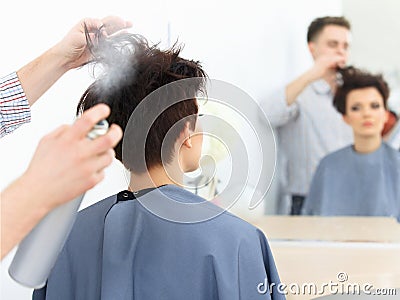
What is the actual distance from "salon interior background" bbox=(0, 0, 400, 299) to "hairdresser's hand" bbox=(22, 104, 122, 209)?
1.11 m

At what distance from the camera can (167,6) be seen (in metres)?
2.04

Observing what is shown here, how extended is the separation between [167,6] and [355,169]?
2.76 ft

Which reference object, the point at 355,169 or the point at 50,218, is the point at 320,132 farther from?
the point at 50,218

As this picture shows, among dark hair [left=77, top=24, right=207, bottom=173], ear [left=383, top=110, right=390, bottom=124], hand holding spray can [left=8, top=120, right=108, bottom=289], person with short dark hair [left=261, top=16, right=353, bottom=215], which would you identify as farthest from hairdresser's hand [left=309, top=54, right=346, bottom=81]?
hand holding spray can [left=8, top=120, right=108, bottom=289]

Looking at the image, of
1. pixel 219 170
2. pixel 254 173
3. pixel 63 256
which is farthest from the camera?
pixel 254 173

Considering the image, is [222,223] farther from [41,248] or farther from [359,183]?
[359,183]

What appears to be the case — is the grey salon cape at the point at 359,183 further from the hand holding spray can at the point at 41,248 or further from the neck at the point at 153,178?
the hand holding spray can at the point at 41,248

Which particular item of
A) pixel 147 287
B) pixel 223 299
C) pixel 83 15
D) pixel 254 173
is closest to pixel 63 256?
pixel 147 287

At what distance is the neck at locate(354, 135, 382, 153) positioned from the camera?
1.92 meters

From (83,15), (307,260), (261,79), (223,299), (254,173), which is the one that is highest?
(83,15)

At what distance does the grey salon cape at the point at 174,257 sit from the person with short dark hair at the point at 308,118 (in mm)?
834

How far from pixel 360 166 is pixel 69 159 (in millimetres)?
1501

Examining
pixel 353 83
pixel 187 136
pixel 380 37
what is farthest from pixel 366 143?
pixel 187 136

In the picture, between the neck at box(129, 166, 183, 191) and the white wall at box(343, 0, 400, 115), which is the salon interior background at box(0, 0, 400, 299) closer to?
the white wall at box(343, 0, 400, 115)
